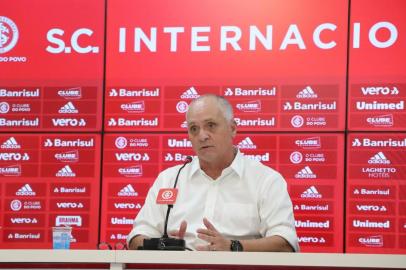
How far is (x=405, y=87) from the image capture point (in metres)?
4.71

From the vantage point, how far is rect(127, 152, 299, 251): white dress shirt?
344 cm

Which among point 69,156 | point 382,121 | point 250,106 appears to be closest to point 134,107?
point 69,156

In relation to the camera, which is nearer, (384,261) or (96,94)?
(384,261)

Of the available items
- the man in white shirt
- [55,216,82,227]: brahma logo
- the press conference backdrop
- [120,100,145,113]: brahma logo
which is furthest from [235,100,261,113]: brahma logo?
[55,216,82,227]: brahma logo

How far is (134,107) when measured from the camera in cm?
500

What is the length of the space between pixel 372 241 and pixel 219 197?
1.59 meters

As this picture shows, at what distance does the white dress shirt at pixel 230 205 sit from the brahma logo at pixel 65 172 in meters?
1.43

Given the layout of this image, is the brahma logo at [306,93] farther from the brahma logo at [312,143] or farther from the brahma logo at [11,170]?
the brahma logo at [11,170]

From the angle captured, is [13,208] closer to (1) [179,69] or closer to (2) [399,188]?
(1) [179,69]

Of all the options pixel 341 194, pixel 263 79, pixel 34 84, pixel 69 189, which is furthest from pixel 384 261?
pixel 34 84

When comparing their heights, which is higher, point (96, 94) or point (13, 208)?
point (96, 94)

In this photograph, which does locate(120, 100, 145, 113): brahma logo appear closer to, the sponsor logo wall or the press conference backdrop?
the press conference backdrop

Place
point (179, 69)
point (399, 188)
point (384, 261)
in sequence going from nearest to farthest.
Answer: point (384, 261) → point (399, 188) → point (179, 69)

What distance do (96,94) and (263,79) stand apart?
1.22 meters
